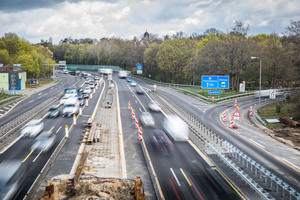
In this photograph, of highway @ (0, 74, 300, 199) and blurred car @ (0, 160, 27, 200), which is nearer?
blurred car @ (0, 160, 27, 200)

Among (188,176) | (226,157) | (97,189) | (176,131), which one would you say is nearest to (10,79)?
(176,131)

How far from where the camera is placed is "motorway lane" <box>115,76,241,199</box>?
1550 cm

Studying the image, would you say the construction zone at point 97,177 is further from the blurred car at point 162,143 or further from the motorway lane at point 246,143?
the motorway lane at point 246,143

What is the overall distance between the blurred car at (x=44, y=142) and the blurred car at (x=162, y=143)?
9.75 metres

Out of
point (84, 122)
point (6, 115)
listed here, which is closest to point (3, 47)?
point (6, 115)

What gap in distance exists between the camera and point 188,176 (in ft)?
58.7

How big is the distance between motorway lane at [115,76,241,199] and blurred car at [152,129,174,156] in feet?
1.58

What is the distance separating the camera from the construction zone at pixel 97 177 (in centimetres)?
1463

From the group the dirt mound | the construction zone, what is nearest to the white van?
the construction zone

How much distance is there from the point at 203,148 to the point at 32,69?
7750cm

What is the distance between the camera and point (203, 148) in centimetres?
2425

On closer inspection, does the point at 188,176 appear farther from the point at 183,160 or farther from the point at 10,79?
the point at 10,79

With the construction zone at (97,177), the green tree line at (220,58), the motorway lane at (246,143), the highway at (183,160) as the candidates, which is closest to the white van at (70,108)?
the highway at (183,160)

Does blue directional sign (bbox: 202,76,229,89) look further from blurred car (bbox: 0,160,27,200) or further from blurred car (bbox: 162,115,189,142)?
blurred car (bbox: 0,160,27,200)
